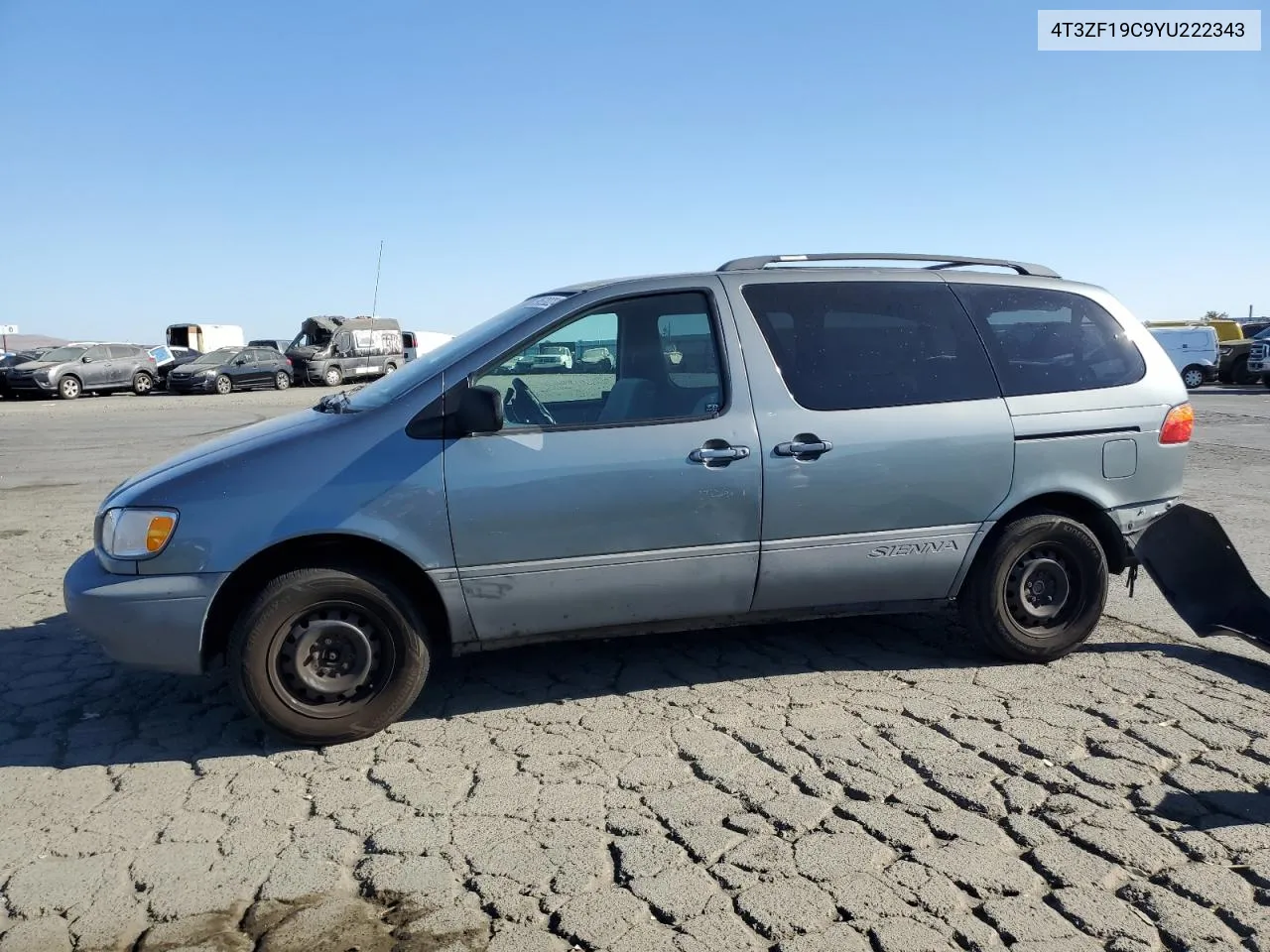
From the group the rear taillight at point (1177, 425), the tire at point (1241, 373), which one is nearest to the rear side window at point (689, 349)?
the rear taillight at point (1177, 425)

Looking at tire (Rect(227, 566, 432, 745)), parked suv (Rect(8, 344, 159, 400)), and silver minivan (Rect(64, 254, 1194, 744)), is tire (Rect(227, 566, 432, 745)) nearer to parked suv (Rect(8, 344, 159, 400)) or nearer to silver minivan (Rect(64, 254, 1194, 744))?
silver minivan (Rect(64, 254, 1194, 744))

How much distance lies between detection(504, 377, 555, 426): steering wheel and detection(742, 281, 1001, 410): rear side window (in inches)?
40.9

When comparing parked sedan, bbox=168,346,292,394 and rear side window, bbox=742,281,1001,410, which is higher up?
parked sedan, bbox=168,346,292,394

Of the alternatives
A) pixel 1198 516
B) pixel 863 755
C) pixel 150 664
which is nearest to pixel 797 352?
pixel 863 755

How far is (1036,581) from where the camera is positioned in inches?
185

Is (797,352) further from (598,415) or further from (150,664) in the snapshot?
(150,664)

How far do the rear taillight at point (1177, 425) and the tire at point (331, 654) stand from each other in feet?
11.8

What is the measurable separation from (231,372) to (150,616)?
3109 centimetres

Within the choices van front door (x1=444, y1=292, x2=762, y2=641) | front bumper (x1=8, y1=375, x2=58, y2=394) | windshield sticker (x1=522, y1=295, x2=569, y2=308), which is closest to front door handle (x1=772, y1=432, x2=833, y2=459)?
van front door (x1=444, y1=292, x2=762, y2=641)

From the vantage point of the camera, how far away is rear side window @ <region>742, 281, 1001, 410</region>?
440 centimetres

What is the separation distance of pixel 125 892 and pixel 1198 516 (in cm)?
454

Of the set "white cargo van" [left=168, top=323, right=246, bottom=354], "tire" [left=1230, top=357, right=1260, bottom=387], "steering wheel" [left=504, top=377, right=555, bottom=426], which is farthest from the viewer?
"white cargo van" [left=168, top=323, right=246, bottom=354]

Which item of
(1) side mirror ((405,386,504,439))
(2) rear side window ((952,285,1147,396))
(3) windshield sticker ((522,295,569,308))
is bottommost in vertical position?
(1) side mirror ((405,386,504,439))

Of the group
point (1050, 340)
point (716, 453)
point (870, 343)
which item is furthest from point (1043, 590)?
point (716, 453)
